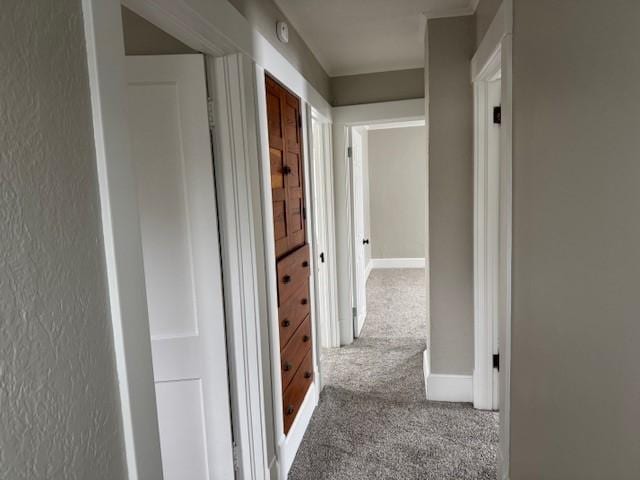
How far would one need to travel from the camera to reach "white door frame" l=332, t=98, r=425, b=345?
3549 mm

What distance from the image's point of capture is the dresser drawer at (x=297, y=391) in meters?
2.29

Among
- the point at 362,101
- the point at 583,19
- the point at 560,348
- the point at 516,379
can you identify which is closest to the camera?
the point at 583,19

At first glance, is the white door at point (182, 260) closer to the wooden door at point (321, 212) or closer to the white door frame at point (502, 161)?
the white door frame at point (502, 161)

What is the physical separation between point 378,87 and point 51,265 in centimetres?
327

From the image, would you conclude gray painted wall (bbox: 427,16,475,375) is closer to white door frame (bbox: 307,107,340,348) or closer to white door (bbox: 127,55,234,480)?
Answer: white door frame (bbox: 307,107,340,348)

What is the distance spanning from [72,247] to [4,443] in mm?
317

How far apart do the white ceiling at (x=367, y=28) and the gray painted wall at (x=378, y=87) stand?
2.4 inches

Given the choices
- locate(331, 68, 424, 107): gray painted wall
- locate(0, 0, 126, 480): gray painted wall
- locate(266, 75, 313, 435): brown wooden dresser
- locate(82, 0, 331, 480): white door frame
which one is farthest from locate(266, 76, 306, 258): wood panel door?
locate(0, 0, 126, 480): gray painted wall

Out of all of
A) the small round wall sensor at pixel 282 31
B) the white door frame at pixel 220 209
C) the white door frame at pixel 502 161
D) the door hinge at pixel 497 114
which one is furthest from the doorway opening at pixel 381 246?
the small round wall sensor at pixel 282 31

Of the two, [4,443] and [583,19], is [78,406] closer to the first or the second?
[4,443]

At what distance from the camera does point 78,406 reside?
786 mm

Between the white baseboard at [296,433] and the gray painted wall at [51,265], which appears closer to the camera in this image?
the gray painted wall at [51,265]

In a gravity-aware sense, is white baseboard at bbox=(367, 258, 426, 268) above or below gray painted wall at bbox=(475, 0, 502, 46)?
below

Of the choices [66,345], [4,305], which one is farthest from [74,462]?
[4,305]
